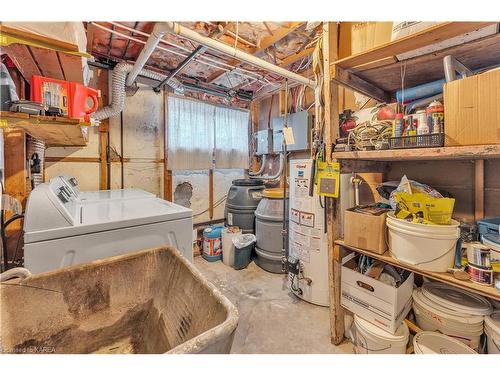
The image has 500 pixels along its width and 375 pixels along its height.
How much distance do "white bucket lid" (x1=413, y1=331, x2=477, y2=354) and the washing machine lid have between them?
4.83 feet

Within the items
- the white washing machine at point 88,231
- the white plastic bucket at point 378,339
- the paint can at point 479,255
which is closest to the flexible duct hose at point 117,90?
the white washing machine at point 88,231

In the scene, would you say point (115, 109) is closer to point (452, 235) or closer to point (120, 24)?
point (120, 24)

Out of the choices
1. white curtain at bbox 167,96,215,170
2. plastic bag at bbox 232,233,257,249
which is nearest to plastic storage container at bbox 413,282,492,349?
plastic bag at bbox 232,233,257,249

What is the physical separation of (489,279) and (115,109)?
3143 millimetres

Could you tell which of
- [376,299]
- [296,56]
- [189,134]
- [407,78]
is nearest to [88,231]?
[376,299]

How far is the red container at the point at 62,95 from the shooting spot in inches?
46.6

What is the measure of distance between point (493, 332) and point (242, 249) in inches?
83.2

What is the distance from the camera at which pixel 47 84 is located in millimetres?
1191

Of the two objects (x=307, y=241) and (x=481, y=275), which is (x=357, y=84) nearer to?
(x=481, y=275)

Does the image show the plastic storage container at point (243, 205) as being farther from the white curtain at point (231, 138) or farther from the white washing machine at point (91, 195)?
the white washing machine at point (91, 195)

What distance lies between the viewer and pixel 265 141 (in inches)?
140

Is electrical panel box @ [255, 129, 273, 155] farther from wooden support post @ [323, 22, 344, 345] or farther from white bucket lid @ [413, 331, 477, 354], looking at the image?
white bucket lid @ [413, 331, 477, 354]

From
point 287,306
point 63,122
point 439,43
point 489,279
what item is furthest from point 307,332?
point 63,122

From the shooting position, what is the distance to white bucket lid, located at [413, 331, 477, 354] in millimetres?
1060
